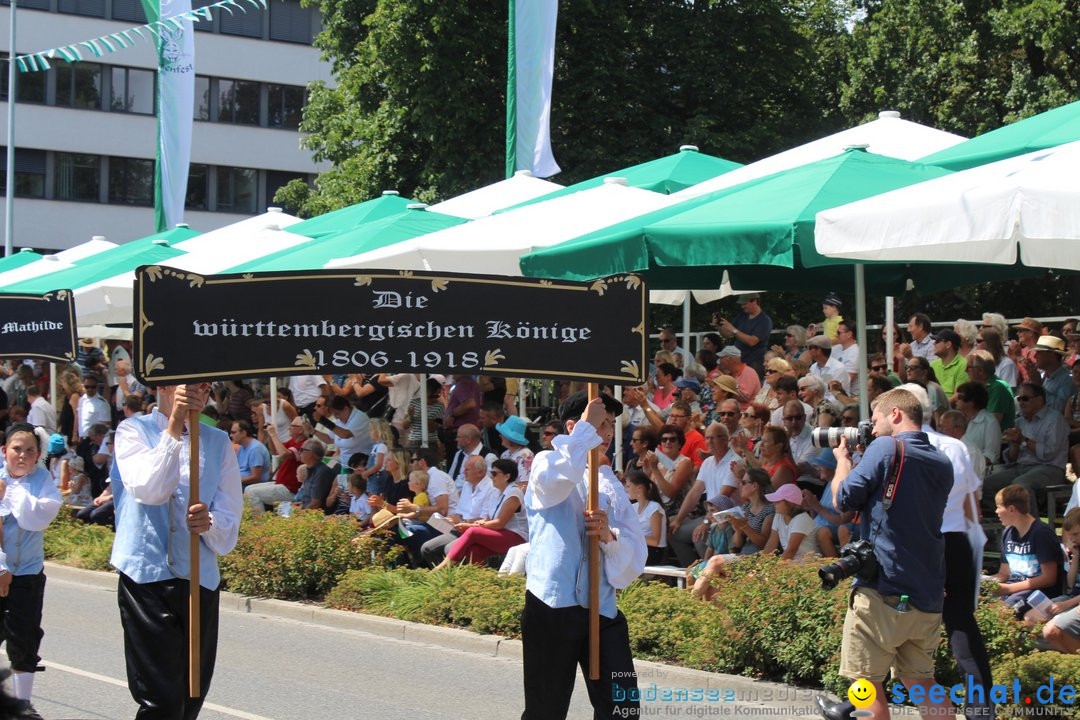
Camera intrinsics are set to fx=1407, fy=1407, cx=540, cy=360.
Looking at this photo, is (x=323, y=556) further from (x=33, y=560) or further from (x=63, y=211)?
(x=63, y=211)

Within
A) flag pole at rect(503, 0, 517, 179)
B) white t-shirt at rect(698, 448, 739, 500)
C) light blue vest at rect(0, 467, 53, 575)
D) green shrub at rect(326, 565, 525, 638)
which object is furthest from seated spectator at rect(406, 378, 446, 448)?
light blue vest at rect(0, 467, 53, 575)

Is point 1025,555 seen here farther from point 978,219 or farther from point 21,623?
point 21,623

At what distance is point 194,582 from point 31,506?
94.9 inches

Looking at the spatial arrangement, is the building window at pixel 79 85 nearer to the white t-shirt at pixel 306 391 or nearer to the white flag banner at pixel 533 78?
the white flag banner at pixel 533 78

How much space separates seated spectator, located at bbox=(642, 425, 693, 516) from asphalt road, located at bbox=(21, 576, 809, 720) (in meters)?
2.54

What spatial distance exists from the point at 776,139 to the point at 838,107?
3474 mm

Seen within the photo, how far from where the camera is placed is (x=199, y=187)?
53.5 m

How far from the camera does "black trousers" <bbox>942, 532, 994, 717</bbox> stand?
7.38 meters

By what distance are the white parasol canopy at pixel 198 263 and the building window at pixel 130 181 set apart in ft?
114

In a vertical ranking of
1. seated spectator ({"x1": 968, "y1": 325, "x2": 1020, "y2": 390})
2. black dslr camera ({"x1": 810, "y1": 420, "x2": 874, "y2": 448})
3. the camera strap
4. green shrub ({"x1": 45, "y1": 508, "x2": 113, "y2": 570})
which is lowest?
green shrub ({"x1": 45, "y1": 508, "x2": 113, "y2": 570})

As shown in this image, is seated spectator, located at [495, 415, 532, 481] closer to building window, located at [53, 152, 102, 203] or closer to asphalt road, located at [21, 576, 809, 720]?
asphalt road, located at [21, 576, 809, 720]

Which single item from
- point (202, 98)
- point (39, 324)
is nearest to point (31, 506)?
point (39, 324)

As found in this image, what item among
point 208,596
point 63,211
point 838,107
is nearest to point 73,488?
point 208,596

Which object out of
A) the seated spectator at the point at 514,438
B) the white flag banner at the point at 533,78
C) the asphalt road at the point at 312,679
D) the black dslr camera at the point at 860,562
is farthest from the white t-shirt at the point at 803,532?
the white flag banner at the point at 533,78
